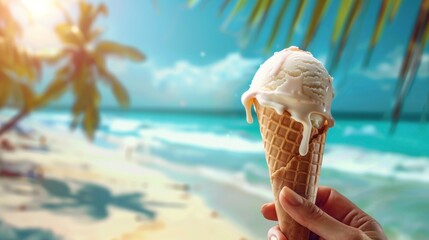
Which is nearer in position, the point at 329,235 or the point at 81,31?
the point at 329,235

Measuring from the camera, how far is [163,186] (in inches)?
125

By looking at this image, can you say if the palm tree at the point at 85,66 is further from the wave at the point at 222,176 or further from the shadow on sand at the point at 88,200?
the wave at the point at 222,176

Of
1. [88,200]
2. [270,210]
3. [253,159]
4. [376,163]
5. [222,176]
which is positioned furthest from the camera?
[88,200]

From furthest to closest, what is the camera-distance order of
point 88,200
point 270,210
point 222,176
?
point 88,200
point 222,176
point 270,210

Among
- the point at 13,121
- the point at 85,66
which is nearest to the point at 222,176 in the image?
the point at 85,66

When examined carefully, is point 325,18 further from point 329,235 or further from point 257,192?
point 329,235

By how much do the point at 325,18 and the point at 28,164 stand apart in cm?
214

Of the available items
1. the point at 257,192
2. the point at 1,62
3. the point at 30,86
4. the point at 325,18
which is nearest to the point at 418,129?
the point at 325,18

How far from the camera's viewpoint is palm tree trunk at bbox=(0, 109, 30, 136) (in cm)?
326

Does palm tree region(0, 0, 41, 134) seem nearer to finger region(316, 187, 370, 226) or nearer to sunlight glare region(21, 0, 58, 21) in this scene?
sunlight glare region(21, 0, 58, 21)

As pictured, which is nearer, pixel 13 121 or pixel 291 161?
pixel 291 161

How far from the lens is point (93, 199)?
125 inches

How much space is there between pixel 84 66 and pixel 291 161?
9.43 feet

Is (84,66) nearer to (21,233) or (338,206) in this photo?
(21,233)
